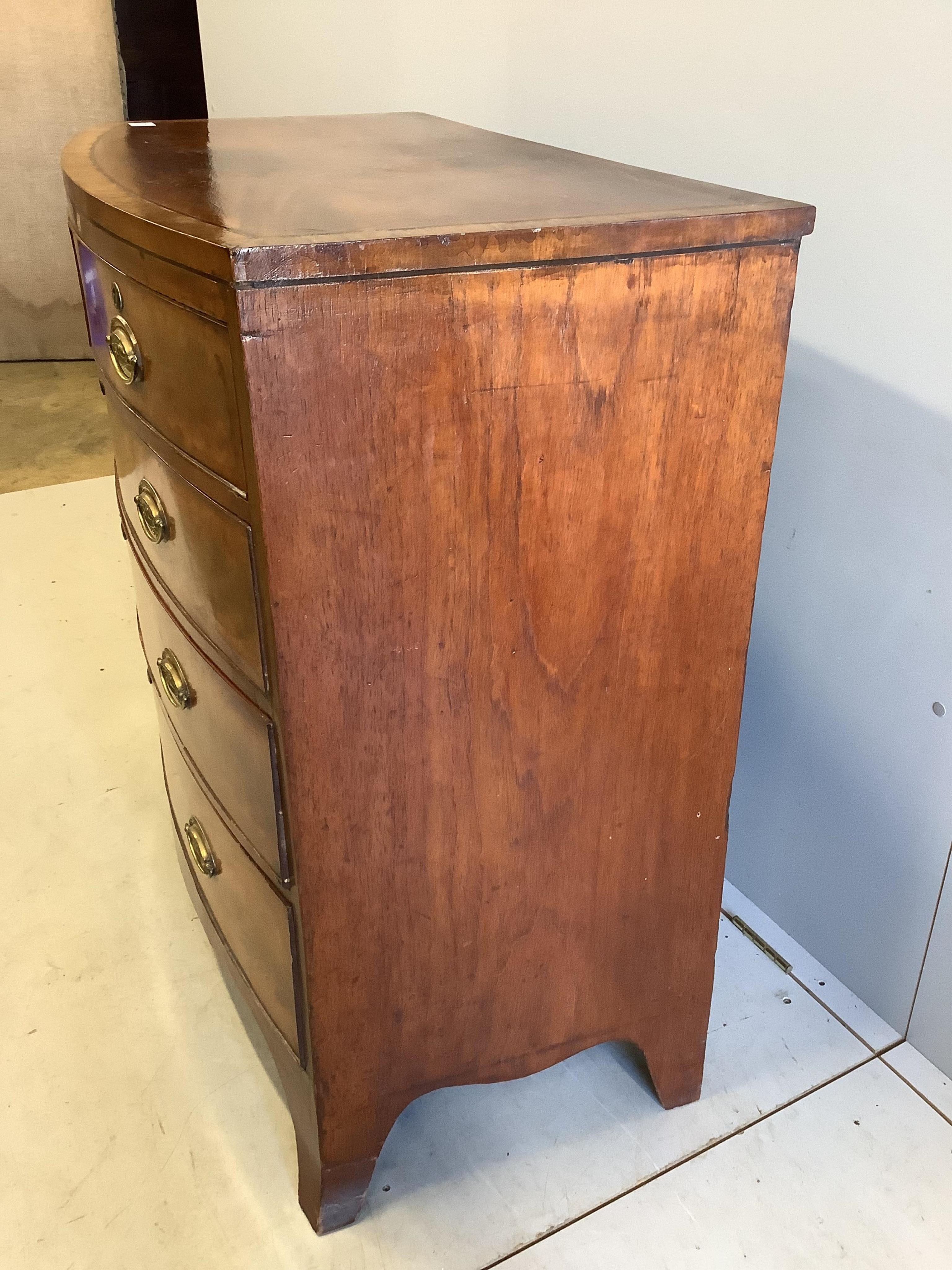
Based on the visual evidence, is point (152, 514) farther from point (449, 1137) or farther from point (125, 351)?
point (449, 1137)

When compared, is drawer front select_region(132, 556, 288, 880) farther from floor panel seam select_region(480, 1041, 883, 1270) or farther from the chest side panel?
floor panel seam select_region(480, 1041, 883, 1270)

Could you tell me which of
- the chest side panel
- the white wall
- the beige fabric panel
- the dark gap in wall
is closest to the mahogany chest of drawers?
the chest side panel

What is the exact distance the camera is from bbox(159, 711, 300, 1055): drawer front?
3.39 ft

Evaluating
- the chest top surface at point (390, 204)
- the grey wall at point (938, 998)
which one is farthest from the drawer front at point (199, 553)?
the grey wall at point (938, 998)

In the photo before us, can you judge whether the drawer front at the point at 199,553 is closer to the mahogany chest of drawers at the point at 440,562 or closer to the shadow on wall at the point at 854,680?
the mahogany chest of drawers at the point at 440,562

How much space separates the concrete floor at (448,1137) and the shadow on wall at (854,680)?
12cm

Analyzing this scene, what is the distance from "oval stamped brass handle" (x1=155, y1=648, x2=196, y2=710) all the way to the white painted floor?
50cm

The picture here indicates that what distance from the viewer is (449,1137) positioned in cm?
125

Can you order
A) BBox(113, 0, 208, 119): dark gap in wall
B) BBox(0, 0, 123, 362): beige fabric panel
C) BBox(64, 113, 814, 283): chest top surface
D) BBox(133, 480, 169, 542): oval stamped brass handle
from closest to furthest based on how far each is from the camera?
BBox(64, 113, 814, 283): chest top surface, BBox(133, 480, 169, 542): oval stamped brass handle, BBox(113, 0, 208, 119): dark gap in wall, BBox(0, 0, 123, 362): beige fabric panel

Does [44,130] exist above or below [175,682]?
above

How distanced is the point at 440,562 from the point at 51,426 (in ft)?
9.46

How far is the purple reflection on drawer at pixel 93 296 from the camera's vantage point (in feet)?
3.51

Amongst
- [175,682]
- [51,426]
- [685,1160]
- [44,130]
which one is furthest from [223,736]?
[44,130]

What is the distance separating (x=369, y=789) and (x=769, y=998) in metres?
0.77
